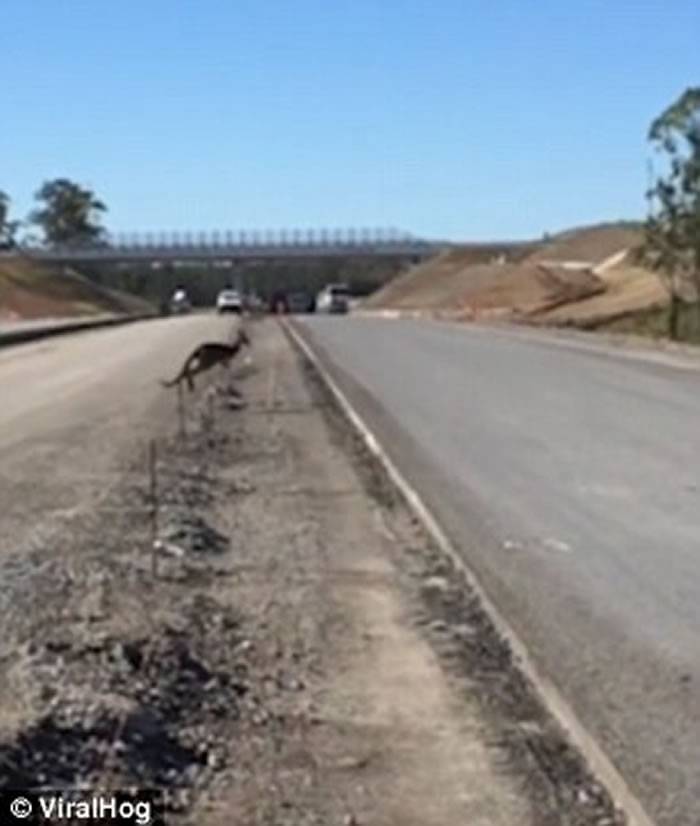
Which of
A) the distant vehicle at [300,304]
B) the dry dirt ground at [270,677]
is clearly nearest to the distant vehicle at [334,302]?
the distant vehicle at [300,304]

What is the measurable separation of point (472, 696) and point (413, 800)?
2441 mm

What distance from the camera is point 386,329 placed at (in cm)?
10200

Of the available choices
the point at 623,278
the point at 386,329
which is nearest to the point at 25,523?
the point at 386,329

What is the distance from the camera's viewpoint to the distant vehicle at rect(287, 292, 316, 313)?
6545 inches

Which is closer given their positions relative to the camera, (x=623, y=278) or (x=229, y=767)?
(x=229, y=767)

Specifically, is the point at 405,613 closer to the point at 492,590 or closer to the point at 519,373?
the point at 492,590

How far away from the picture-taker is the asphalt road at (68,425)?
71.3ft

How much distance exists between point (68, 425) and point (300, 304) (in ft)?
441

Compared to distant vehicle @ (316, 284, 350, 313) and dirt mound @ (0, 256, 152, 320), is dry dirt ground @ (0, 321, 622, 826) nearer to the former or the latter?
dirt mound @ (0, 256, 152, 320)

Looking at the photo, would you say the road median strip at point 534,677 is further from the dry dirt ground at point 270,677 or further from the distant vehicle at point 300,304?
the distant vehicle at point 300,304

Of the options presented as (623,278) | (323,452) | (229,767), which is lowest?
(623,278)

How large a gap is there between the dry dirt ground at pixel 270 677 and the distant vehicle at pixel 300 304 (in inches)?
5680
